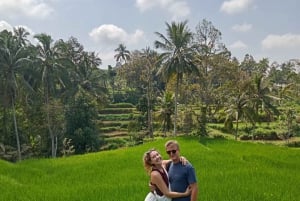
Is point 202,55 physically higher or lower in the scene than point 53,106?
higher

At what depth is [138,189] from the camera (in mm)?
11359

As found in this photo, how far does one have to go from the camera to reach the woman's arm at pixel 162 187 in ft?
16.5

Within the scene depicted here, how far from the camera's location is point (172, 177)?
17.1 ft

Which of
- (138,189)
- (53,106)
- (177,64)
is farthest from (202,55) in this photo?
(138,189)

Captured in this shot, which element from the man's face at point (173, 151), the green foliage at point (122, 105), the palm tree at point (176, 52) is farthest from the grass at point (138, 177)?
the green foliage at point (122, 105)

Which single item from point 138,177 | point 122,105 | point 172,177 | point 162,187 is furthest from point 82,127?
point 162,187

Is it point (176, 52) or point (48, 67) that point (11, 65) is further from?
point (176, 52)

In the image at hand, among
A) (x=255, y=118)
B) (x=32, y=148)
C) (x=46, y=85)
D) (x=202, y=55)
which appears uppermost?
(x=202, y=55)

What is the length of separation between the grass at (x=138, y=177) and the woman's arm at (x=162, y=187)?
478 centimetres

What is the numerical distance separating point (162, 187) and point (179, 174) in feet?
0.86

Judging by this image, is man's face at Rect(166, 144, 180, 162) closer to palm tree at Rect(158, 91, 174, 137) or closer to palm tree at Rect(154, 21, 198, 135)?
palm tree at Rect(154, 21, 198, 135)

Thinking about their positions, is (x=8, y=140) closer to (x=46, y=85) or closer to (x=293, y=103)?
(x=46, y=85)

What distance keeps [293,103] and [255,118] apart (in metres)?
28.1

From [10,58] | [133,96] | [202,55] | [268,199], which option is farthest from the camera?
[133,96]
